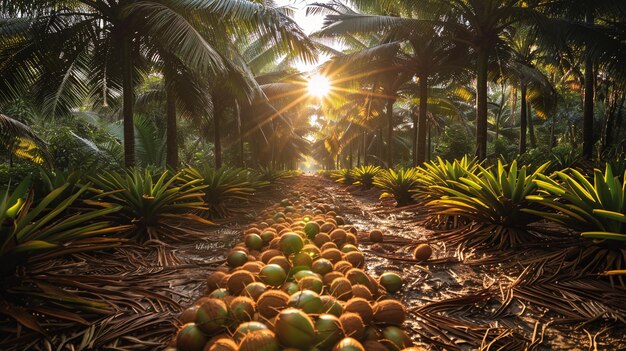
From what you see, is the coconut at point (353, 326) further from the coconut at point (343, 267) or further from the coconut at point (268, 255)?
the coconut at point (268, 255)

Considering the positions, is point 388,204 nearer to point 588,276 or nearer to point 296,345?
point 588,276

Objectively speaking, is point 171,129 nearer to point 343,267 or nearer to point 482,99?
point 343,267

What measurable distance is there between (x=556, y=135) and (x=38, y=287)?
32.2m

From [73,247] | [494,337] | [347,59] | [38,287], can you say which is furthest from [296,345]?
[347,59]

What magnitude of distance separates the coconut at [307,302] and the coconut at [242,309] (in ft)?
0.47

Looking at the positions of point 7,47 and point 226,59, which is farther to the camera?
point 226,59

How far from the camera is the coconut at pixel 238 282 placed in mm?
1455

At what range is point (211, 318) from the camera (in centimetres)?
110

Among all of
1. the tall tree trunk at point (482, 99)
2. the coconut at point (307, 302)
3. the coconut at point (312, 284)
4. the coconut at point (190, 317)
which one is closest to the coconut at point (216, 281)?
the coconut at point (190, 317)

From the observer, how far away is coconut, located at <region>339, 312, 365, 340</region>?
1083mm

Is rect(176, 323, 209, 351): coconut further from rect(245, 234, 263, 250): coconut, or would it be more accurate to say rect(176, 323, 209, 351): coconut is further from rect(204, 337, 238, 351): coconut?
rect(245, 234, 263, 250): coconut

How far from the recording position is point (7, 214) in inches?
57.2

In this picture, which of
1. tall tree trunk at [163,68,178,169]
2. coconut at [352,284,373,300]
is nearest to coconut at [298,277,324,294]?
coconut at [352,284,373,300]

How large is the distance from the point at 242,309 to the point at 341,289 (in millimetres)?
434
